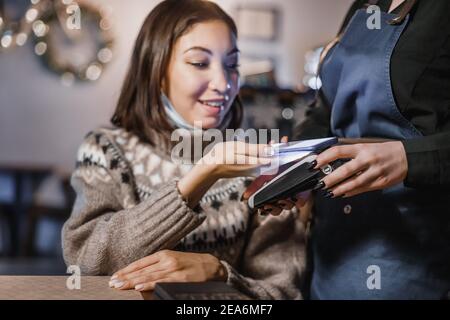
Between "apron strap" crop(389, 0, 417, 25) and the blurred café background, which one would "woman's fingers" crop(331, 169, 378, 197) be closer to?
"apron strap" crop(389, 0, 417, 25)

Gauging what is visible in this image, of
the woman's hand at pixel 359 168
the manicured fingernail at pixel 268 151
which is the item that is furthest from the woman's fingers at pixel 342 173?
the manicured fingernail at pixel 268 151

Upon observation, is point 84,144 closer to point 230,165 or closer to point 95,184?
point 95,184

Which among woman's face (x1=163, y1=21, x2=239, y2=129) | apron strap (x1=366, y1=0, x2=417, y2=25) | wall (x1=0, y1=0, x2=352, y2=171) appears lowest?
wall (x1=0, y1=0, x2=352, y2=171)

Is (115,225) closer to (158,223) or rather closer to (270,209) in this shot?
(158,223)

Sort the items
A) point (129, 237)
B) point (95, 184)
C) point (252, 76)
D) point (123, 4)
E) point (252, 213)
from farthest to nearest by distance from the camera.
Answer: point (123, 4) → point (252, 76) → point (252, 213) → point (95, 184) → point (129, 237)

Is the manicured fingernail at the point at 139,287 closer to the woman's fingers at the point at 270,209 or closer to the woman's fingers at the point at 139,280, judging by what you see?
the woman's fingers at the point at 139,280

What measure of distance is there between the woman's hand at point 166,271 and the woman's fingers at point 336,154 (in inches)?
14.1

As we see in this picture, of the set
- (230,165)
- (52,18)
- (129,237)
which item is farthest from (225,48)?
(52,18)

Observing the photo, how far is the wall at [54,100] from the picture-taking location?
5180mm

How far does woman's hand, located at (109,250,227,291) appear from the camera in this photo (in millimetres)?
1163

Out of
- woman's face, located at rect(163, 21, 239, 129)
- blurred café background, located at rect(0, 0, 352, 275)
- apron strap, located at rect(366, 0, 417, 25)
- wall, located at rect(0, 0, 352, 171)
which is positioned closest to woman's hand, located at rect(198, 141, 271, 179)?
woman's face, located at rect(163, 21, 239, 129)

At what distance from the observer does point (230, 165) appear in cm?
122

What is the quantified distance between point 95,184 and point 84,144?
137 mm

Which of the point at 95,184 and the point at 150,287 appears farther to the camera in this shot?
the point at 95,184
